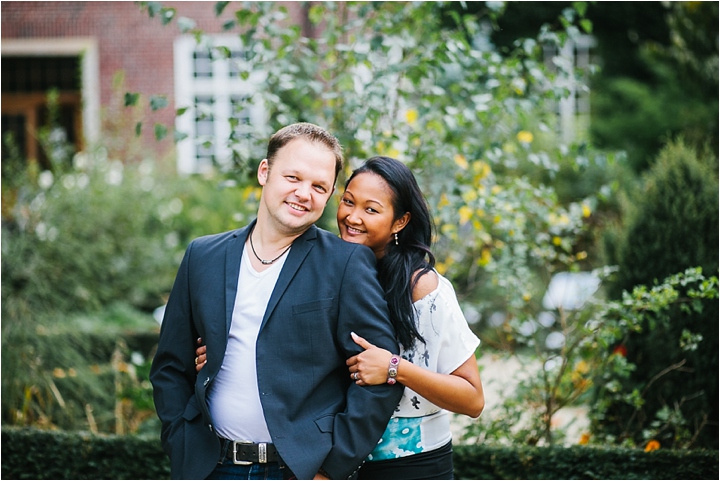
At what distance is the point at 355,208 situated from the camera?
2729 millimetres

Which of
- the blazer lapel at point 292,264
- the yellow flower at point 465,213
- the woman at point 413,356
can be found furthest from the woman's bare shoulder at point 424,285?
the yellow flower at point 465,213

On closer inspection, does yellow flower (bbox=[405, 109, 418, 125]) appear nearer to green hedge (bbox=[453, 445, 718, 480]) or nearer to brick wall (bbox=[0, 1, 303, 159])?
green hedge (bbox=[453, 445, 718, 480])

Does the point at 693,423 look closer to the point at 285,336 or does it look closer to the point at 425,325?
the point at 425,325

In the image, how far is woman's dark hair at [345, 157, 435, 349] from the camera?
99.9 inches

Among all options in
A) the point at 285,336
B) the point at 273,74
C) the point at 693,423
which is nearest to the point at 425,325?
the point at 285,336

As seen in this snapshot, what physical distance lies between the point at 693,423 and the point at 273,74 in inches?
131

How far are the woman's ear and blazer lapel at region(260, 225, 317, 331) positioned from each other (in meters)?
0.35

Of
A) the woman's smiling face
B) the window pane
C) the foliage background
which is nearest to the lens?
the woman's smiling face

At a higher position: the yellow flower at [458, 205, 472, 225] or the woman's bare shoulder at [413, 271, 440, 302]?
the yellow flower at [458, 205, 472, 225]

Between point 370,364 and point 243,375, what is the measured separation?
425 mm

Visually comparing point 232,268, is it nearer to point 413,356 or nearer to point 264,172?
point 264,172

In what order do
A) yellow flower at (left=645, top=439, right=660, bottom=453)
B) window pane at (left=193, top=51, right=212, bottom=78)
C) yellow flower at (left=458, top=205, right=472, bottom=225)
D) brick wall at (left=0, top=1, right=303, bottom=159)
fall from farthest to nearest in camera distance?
1. window pane at (left=193, top=51, right=212, bottom=78)
2. brick wall at (left=0, top=1, right=303, bottom=159)
3. yellow flower at (left=458, top=205, right=472, bottom=225)
4. yellow flower at (left=645, top=439, right=660, bottom=453)

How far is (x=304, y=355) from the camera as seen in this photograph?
2.40 meters

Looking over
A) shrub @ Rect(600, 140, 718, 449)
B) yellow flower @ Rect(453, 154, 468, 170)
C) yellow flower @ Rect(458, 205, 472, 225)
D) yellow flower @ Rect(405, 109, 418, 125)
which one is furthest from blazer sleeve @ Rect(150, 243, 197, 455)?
shrub @ Rect(600, 140, 718, 449)
